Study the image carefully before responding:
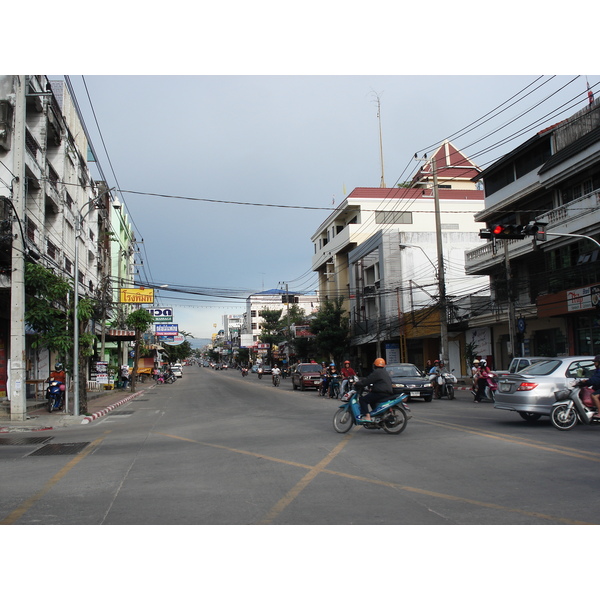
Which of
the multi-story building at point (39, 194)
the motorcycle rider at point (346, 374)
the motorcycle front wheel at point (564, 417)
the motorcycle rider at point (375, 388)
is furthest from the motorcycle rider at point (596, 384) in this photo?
the multi-story building at point (39, 194)

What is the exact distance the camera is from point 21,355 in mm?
18750

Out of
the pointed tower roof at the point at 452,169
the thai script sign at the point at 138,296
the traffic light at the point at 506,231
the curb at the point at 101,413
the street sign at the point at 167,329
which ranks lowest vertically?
the curb at the point at 101,413

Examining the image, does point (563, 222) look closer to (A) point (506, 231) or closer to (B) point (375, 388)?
(A) point (506, 231)

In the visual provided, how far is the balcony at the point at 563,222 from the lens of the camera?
81.8ft

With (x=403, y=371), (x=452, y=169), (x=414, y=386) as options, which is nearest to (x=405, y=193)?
(x=452, y=169)

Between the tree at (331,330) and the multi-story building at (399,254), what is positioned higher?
the multi-story building at (399,254)

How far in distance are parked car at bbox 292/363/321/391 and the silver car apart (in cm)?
2238

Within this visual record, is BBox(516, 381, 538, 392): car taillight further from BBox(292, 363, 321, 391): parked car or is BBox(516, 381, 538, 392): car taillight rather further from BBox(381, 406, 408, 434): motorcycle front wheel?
BBox(292, 363, 321, 391): parked car

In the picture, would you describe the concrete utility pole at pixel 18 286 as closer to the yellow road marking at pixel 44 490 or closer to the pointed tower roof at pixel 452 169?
the yellow road marking at pixel 44 490

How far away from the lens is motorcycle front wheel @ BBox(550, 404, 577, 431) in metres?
12.6

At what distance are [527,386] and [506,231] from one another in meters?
5.78

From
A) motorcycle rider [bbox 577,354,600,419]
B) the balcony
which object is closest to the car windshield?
the balcony

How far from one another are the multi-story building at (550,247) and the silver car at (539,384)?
10598 millimetres

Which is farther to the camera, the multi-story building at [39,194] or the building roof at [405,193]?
the building roof at [405,193]
